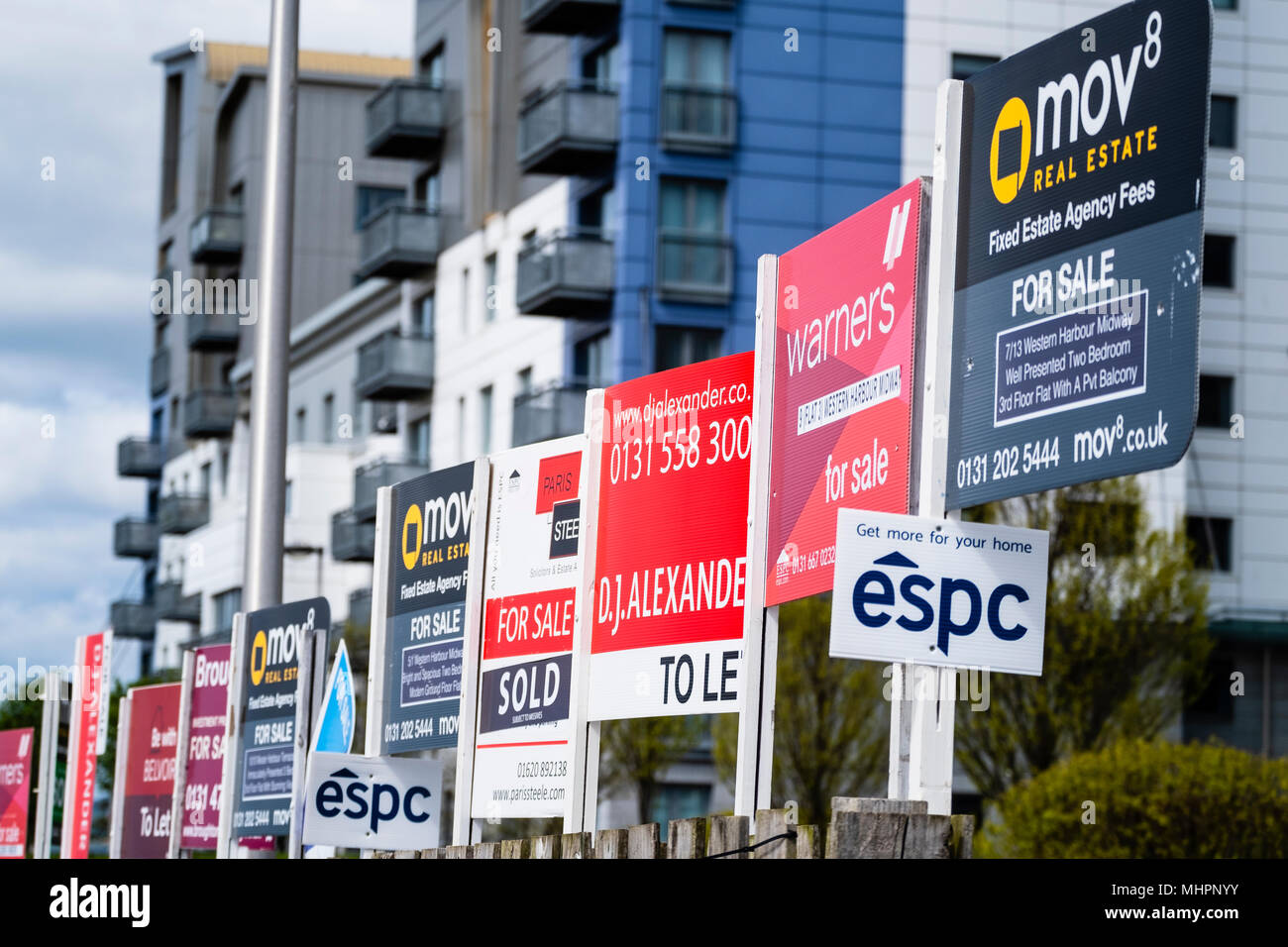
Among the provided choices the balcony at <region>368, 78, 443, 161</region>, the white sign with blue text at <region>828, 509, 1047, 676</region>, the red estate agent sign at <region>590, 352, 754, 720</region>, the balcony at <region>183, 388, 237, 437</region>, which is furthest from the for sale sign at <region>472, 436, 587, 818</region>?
the balcony at <region>183, 388, 237, 437</region>

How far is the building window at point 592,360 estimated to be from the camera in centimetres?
4762

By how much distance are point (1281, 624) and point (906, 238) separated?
44523 millimetres

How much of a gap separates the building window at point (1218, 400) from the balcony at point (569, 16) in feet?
50.8

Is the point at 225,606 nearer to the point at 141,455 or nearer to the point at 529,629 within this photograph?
the point at 141,455

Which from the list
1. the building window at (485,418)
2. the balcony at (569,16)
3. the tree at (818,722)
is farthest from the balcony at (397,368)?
the tree at (818,722)

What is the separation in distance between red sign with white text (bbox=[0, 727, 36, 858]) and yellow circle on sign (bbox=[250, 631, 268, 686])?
20.2ft

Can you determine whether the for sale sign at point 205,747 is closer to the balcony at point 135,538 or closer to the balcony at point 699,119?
the balcony at point 699,119

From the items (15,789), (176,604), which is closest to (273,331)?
(15,789)

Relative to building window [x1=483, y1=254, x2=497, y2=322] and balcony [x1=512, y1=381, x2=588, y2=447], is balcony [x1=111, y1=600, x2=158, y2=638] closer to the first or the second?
building window [x1=483, y1=254, x2=497, y2=322]

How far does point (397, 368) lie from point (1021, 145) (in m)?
48.7

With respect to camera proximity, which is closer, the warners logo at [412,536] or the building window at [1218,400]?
the warners logo at [412,536]

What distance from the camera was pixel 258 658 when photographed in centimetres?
1342
